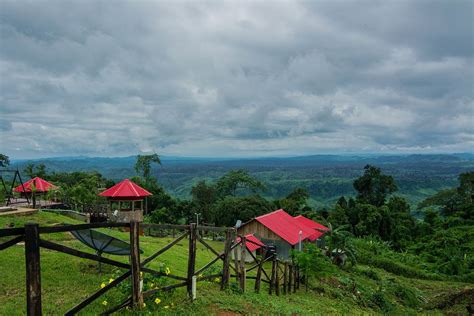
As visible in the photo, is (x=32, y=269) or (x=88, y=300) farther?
(x=88, y=300)

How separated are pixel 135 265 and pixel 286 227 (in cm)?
2358

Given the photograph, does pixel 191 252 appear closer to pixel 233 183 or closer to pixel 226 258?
pixel 226 258

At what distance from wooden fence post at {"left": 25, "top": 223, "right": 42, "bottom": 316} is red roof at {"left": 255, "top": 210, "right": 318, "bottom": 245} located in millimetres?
23062

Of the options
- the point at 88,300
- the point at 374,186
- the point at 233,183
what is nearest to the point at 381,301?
the point at 88,300

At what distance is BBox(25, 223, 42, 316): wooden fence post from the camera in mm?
4793

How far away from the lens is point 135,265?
663 centimetres

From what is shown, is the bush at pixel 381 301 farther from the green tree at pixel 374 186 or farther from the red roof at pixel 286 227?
the green tree at pixel 374 186

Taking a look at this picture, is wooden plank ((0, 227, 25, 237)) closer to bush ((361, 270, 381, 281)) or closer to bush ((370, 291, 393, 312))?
bush ((370, 291, 393, 312))

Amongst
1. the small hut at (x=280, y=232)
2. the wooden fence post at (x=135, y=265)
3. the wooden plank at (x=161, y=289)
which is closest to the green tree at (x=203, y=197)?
the small hut at (x=280, y=232)

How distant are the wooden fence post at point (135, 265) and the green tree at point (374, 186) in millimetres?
53539

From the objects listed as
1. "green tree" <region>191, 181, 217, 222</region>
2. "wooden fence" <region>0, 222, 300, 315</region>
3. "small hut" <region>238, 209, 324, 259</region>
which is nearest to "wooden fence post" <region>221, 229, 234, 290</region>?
"wooden fence" <region>0, 222, 300, 315</region>

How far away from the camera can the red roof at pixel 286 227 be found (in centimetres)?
2745

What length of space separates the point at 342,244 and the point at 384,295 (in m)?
8.29

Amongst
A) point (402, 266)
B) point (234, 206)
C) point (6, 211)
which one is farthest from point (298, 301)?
point (234, 206)
